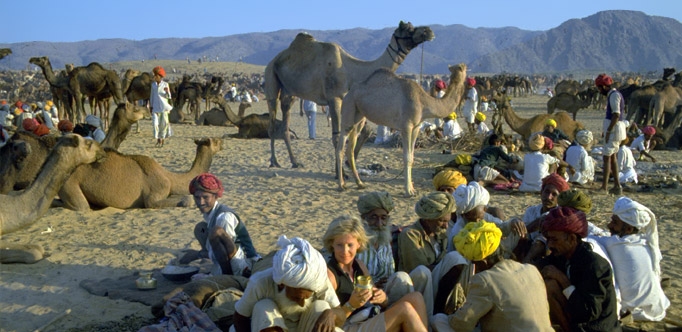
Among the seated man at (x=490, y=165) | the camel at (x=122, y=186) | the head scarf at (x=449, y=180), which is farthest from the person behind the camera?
the seated man at (x=490, y=165)

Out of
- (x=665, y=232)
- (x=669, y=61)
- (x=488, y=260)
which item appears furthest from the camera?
(x=669, y=61)

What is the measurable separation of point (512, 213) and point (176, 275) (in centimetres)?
487

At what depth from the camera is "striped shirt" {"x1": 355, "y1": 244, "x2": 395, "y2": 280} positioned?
4.64 m

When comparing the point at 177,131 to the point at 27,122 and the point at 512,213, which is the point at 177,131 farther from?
the point at 512,213

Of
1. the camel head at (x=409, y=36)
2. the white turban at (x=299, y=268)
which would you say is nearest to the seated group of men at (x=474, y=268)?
the white turban at (x=299, y=268)

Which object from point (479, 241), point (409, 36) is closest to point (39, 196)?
point (479, 241)

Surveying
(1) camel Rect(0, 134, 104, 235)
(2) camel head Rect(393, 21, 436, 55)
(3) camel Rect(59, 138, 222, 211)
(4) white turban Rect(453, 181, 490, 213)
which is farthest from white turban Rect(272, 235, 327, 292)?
(2) camel head Rect(393, 21, 436, 55)

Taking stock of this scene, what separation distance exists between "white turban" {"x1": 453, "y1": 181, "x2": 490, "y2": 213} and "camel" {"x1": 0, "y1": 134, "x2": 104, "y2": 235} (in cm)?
416

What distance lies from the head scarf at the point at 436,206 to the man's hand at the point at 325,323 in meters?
1.54

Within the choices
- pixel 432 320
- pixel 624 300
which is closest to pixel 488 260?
pixel 432 320

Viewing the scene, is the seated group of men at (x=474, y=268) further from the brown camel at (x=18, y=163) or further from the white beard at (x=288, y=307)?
the brown camel at (x=18, y=163)

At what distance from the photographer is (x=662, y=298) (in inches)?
188

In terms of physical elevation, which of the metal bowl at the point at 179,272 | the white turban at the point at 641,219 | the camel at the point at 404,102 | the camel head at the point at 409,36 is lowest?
the metal bowl at the point at 179,272

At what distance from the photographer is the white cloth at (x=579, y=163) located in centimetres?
978
